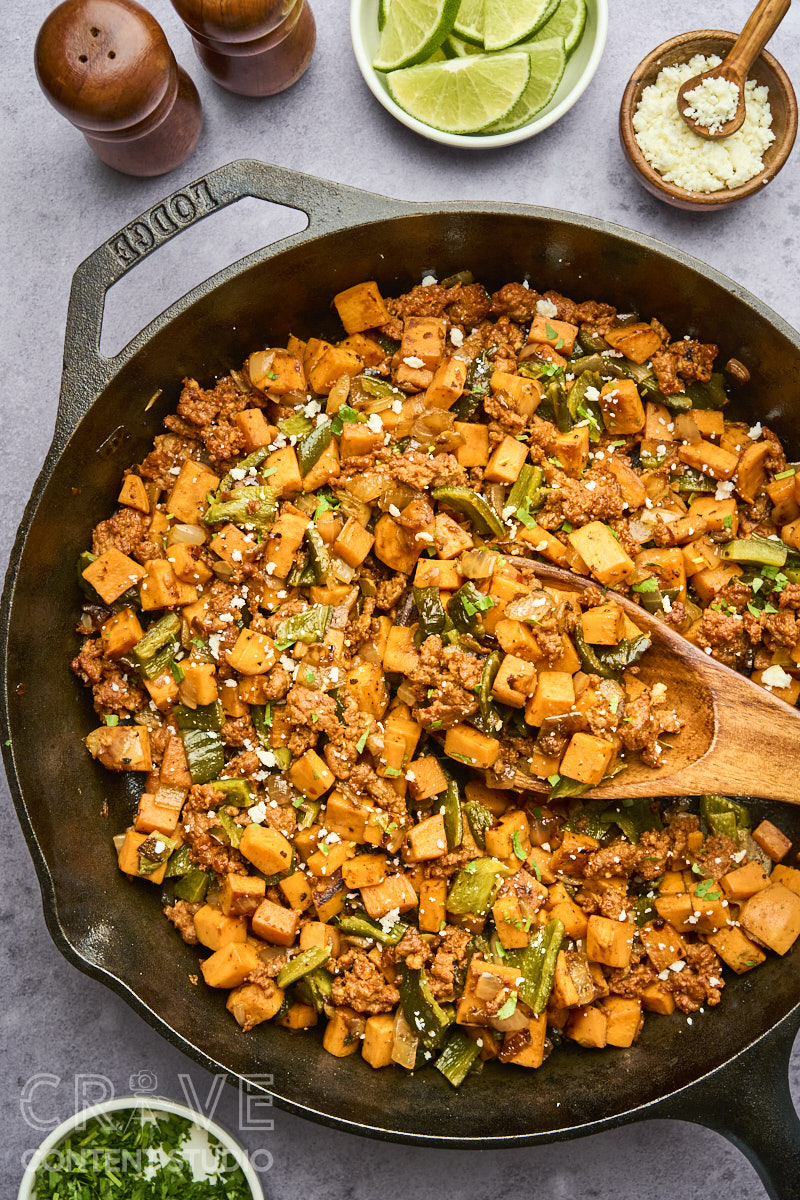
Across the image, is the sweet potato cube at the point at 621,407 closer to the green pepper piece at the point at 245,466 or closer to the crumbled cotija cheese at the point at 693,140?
the crumbled cotija cheese at the point at 693,140

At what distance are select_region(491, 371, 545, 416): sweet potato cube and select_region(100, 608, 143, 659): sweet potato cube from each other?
1851 mm

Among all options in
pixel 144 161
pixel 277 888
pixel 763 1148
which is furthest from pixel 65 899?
pixel 144 161

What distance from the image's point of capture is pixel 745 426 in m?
4.07

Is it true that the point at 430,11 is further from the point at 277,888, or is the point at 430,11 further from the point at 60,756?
the point at 277,888

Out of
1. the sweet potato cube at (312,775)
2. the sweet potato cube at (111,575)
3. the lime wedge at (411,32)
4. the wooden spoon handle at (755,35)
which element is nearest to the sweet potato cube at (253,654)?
the sweet potato cube at (312,775)

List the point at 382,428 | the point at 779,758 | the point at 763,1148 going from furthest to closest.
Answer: the point at 382,428 → the point at 779,758 → the point at 763,1148

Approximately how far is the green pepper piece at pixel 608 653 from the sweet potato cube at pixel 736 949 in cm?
122

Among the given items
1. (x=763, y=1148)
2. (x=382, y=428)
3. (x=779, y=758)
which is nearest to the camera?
(x=763, y=1148)

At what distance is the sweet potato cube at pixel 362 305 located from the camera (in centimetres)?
396

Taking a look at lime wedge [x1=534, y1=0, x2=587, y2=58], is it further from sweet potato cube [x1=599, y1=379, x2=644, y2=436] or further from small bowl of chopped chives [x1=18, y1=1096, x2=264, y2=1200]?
small bowl of chopped chives [x1=18, y1=1096, x2=264, y2=1200]

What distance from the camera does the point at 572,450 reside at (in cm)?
381

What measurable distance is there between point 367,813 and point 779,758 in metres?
1.68

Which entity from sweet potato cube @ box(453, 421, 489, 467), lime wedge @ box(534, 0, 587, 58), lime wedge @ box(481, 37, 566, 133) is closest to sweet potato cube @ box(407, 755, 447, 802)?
sweet potato cube @ box(453, 421, 489, 467)

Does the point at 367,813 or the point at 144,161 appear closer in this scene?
the point at 367,813
